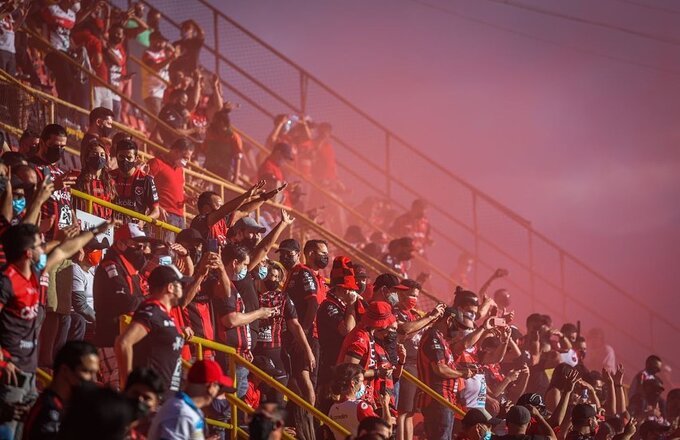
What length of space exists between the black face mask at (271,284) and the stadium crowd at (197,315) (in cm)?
3

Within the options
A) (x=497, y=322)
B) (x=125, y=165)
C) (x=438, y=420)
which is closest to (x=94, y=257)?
(x=125, y=165)

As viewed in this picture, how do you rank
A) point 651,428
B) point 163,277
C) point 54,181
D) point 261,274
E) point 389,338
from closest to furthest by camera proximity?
point 163,277 → point 54,181 → point 389,338 → point 261,274 → point 651,428

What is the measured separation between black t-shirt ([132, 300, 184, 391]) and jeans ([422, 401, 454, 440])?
3.99 meters

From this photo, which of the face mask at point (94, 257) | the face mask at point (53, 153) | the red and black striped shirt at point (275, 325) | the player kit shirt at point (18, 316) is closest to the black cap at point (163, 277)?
the player kit shirt at point (18, 316)

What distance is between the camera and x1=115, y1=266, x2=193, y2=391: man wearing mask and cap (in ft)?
30.2

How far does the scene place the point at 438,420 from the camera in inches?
496

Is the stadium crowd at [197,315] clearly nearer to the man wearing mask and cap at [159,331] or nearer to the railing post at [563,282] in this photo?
the man wearing mask and cap at [159,331]

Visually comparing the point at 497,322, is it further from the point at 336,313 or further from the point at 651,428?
the point at 336,313

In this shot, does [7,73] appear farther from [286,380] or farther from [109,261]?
[286,380]

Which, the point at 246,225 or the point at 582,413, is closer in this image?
the point at 582,413

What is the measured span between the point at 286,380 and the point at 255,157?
996 cm

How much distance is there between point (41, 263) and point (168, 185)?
207 inches

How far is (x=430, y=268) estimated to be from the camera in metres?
20.2

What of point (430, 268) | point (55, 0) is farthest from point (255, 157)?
point (55, 0)
